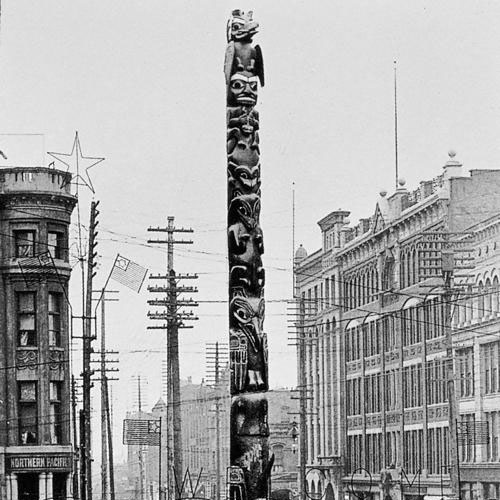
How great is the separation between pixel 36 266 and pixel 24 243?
1.17 metres

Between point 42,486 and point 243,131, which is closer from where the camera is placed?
point 243,131

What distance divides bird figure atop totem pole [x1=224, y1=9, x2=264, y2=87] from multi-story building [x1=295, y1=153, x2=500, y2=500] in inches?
1034

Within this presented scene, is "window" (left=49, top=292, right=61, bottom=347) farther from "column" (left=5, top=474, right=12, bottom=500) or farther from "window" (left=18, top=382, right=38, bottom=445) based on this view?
"column" (left=5, top=474, right=12, bottom=500)

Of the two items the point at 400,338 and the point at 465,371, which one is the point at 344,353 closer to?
the point at 400,338

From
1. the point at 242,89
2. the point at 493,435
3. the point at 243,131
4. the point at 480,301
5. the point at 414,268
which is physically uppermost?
the point at 414,268

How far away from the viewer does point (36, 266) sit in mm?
52812

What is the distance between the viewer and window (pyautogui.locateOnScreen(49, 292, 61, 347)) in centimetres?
5341

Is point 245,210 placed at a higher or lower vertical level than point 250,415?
higher

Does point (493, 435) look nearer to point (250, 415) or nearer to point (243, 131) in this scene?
point (250, 415)

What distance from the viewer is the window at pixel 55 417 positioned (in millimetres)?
52656

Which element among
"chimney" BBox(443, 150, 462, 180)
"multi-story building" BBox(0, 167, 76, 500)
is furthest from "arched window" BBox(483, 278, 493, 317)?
"multi-story building" BBox(0, 167, 76, 500)

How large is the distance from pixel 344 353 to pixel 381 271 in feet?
33.9

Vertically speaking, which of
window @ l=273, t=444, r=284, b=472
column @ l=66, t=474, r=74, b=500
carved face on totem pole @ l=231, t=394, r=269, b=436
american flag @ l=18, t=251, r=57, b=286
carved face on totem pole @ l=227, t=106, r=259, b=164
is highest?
american flag @ l=18, t=251, r=57, b=286

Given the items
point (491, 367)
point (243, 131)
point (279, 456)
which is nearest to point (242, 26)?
point (243, 131)
